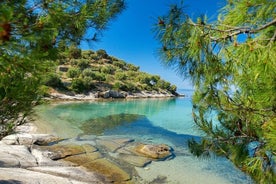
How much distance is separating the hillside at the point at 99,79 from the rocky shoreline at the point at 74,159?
22.1 metres

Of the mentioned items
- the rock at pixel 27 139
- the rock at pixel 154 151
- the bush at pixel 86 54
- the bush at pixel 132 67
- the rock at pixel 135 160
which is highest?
the bush at pixel 86 54

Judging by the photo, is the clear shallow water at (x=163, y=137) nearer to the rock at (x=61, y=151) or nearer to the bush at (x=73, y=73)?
the rock at (x=61, y=151)

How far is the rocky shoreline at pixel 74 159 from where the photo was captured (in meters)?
9.57

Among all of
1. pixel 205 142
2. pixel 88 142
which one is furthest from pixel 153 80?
pixel 205 142

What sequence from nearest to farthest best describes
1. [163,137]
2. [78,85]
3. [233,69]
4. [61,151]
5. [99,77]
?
1. [233,69]
2. [61,151]
3. [163,137]
4. [78,85]
5. [99,77]

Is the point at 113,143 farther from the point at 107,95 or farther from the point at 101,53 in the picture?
the point at 101,53

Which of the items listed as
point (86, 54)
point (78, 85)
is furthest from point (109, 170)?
point (86, 54)

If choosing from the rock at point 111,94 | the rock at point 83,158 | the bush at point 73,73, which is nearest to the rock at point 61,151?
the rock at point 83,158

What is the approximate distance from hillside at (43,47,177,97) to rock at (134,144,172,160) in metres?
23.3

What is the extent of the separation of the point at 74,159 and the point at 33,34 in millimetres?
12317

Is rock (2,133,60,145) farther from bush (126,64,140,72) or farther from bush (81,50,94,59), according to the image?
bush (126,64,140,72)

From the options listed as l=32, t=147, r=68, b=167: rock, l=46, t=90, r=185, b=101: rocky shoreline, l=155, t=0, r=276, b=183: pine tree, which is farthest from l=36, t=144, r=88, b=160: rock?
l=46, t=90, r=185, b=101: rocky shoreline

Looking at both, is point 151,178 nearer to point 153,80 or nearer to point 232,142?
point 232,142

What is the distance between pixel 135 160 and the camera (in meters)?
14.8
